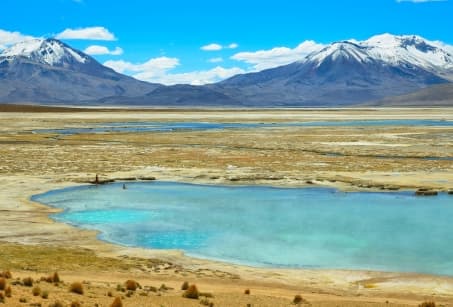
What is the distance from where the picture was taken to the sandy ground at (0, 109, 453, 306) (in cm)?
1548

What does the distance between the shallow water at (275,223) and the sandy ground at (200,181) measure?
1309mm

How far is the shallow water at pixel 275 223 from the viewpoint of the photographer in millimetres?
19891

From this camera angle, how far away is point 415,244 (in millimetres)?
21156

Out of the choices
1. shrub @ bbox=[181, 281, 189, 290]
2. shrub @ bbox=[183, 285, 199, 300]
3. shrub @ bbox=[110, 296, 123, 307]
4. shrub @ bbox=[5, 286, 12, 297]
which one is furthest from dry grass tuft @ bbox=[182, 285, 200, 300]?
shrub @ bbox=[5, 286, 12, 297]

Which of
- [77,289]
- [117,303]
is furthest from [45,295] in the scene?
[117,303]

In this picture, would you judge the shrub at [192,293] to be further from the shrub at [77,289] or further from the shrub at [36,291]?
the shrub at [36,291]

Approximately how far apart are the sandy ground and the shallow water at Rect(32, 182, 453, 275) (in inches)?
51.5

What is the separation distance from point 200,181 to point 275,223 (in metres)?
12.1

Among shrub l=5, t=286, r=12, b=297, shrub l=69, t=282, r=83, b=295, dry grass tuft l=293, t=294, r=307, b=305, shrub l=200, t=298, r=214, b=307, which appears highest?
shrub l=5, t=286, r=12, b=297

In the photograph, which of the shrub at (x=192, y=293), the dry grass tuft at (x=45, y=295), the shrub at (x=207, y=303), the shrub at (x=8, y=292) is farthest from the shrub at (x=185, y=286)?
the shrub at (x=8, y=292)

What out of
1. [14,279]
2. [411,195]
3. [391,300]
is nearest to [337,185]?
[411,195]

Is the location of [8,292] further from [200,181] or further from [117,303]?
[200,181]

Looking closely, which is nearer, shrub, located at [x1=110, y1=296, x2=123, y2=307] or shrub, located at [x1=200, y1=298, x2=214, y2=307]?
shrub, located at [x1=110, y1=296, x2=123, y2=307]

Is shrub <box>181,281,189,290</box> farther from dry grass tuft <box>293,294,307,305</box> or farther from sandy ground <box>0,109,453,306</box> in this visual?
dry grass tuft <box>293,294,307,305</box>
